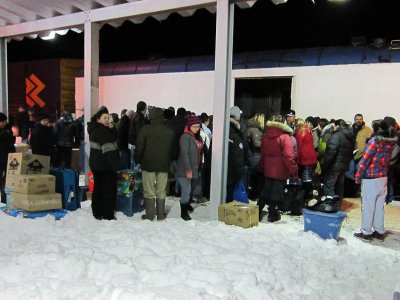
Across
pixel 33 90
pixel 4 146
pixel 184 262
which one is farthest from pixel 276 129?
→ pixel 33 90

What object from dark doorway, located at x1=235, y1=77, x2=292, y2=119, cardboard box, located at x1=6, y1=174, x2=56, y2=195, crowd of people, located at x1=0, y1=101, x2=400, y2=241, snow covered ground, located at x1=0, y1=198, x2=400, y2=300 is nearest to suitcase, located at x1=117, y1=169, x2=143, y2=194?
crowd of people, located at x1=0, y1=101, x2=400, y2=241

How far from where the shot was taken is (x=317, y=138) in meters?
7.18

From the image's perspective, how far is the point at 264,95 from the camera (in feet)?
31.7

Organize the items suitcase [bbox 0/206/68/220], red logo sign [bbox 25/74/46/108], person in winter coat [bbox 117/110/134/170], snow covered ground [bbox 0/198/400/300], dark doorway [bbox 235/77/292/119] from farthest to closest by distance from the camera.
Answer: red logo sign [bbox 25/74/46/108]
dark doorway [bbox 235/77/292/119]
person in winter coat [bbox 117/110/134/170]
suitcase [bbox 0/206/68/220]
snow covered ground [bbox 0/198/400/300]

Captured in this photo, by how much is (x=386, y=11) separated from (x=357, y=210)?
38.9ft

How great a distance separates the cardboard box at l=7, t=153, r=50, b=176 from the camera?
5.55 metres

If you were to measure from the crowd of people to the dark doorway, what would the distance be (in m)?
2.08

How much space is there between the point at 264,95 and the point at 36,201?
6091 mm

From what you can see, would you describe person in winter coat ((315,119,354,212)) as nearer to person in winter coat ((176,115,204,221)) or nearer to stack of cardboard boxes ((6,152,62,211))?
person in winter coat ((176,115,204,221))

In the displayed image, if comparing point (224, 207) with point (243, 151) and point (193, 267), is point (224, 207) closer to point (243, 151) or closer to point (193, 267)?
point (243, 151)

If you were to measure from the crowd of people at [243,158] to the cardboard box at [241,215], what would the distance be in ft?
1.43

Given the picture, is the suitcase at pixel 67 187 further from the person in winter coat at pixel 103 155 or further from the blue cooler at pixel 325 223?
the blue cooler at pixel 325 223

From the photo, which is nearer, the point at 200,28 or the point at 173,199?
the point at 173,199

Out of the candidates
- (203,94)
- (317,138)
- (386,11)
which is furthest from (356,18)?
(317,138)
